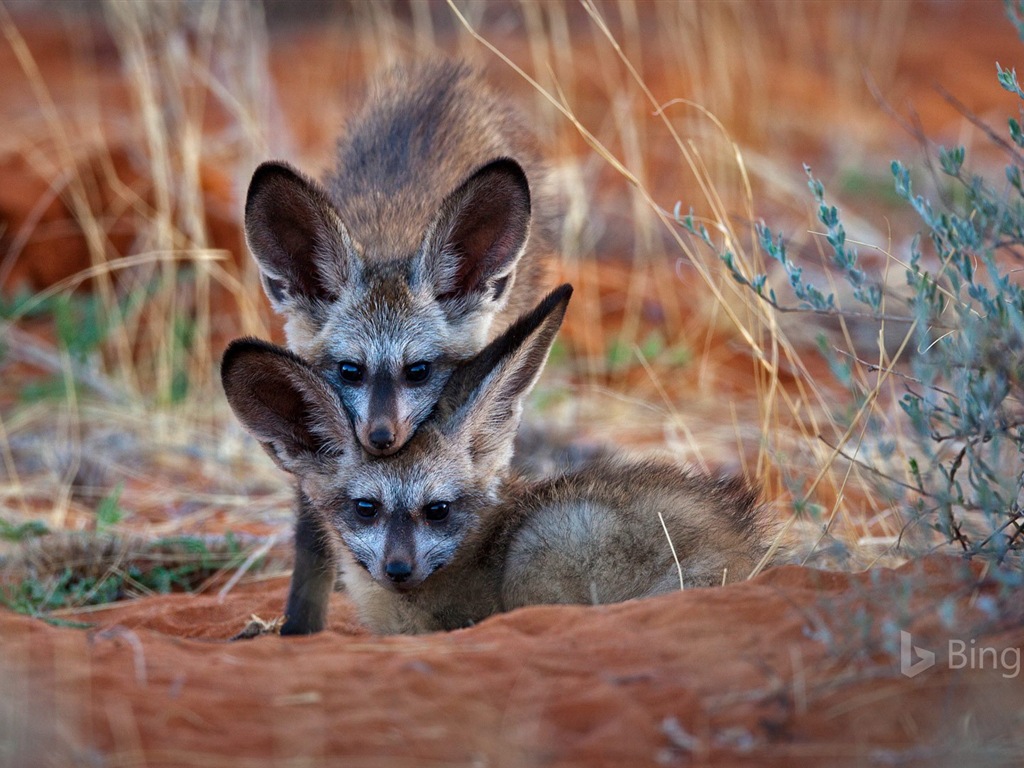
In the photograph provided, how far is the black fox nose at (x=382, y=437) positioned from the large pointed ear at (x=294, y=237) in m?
1.00

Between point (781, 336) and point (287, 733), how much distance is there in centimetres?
306

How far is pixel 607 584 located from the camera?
4441mm

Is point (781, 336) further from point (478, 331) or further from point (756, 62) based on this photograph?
point (756, 62)

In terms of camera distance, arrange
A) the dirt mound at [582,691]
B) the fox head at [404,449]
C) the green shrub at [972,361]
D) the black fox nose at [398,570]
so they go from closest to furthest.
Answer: the dirt mound at [582,691], the green shrub at [972,361], the black fox nose at [398,570], the fox head at [404,449]

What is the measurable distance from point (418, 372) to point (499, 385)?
0.50 m

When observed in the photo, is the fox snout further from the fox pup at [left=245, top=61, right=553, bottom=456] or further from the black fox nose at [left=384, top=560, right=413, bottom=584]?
→ the black fox nose at [left=384, top=560, right=413, bottom=584]

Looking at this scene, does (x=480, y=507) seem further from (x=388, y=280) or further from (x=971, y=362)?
(x=971, y=362)

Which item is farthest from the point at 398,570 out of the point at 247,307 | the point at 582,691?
the point at 247,307

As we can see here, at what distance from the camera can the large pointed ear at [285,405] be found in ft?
15.0

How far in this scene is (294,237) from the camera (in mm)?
5301

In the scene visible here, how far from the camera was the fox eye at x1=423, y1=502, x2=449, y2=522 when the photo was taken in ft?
15.4

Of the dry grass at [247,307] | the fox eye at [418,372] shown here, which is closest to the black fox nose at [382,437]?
the fox eye at [418,372]

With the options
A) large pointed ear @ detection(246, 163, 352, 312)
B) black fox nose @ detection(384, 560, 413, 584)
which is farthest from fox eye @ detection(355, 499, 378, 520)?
large pointed ear @ detection(246, 163, 352, 312)

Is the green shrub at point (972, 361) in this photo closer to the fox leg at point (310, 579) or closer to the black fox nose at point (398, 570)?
the black fox nose at point (398, 570)
